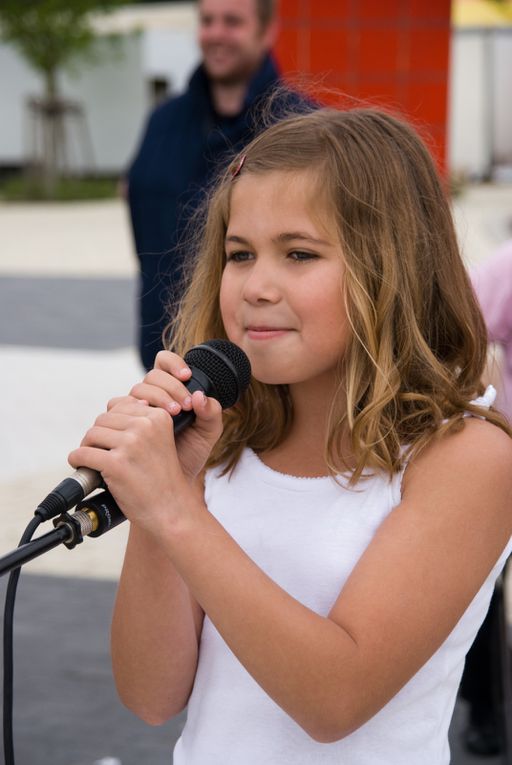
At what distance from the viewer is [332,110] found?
174 cm

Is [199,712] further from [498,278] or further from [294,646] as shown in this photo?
[498,278]

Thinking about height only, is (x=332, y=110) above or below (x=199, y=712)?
above

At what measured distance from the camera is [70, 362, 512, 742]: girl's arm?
51.2 inches

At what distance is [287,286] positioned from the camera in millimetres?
1521

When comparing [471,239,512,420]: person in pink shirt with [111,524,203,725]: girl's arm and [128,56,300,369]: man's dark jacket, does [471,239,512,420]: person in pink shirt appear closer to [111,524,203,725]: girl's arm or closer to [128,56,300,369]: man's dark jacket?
[128,56,300,369]: man's dark jacket

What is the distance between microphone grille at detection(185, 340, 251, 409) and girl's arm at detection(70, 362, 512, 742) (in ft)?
0.20

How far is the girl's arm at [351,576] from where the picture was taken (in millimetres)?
1301

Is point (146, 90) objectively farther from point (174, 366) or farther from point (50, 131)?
point (174, 366)

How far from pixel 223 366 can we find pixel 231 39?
2.82 m

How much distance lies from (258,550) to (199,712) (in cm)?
22

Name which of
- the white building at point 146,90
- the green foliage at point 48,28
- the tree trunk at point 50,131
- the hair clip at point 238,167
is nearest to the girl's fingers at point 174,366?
the hair clip at point 238,167

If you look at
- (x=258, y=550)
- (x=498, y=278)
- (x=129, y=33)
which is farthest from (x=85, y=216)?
(x=258, y=550)

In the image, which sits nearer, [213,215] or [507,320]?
[213,215]

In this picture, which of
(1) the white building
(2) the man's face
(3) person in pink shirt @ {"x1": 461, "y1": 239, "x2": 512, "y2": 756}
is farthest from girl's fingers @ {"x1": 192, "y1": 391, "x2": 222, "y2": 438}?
(1) the white building
